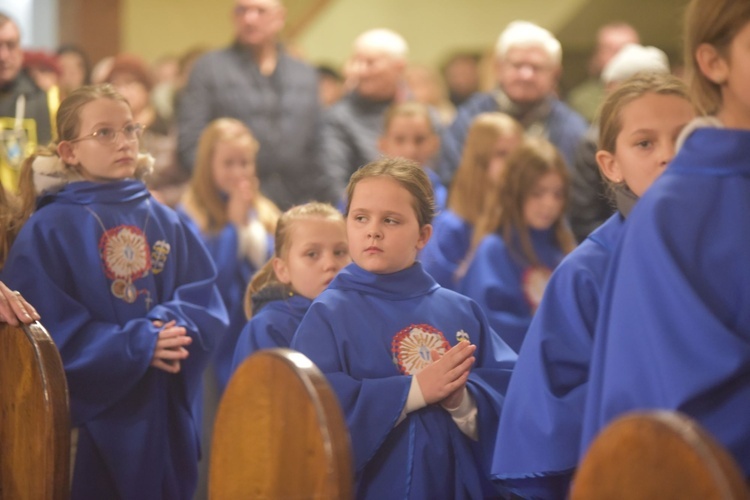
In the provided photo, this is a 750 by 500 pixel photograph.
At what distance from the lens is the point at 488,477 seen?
302 centimetres

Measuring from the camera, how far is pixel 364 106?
6.51 meters

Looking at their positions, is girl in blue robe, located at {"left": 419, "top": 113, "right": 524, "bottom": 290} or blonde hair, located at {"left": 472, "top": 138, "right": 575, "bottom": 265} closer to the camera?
blonde hair, located at {"left": 472, "top": 138, "right": 575, "bottom": 265}

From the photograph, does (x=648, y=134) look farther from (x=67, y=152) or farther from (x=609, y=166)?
(x=67, y=152)

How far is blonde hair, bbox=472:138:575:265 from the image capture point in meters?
5.05

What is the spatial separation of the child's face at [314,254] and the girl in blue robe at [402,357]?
19.7 inches

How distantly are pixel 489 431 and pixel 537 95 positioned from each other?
135 inches

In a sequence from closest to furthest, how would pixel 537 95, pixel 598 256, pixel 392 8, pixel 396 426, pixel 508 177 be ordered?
1. pixel 598 256
2. pixel 396 426
3. pixel 508 177
4. pixel 537 95
5. pixel 392 8

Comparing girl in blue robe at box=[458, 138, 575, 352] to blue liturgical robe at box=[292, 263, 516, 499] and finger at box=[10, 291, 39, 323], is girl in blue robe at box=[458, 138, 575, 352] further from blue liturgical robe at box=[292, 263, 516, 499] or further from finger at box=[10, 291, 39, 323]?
finger at box=[10, 291, 39, 323]

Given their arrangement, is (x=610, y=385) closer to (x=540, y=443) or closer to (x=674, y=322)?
(x=674, y=322)

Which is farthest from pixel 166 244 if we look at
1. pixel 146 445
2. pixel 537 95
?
pixel 537 95

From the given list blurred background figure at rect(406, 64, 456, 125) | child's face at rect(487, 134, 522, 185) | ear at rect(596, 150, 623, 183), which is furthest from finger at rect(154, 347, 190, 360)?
blurred background figure at rect(406, 64, 456, 125)

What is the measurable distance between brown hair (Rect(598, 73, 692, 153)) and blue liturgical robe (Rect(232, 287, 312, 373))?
1.11 m

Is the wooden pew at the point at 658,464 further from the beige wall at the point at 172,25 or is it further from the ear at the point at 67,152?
the beige wall at the point at 172,25

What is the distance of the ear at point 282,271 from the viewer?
146 inches
